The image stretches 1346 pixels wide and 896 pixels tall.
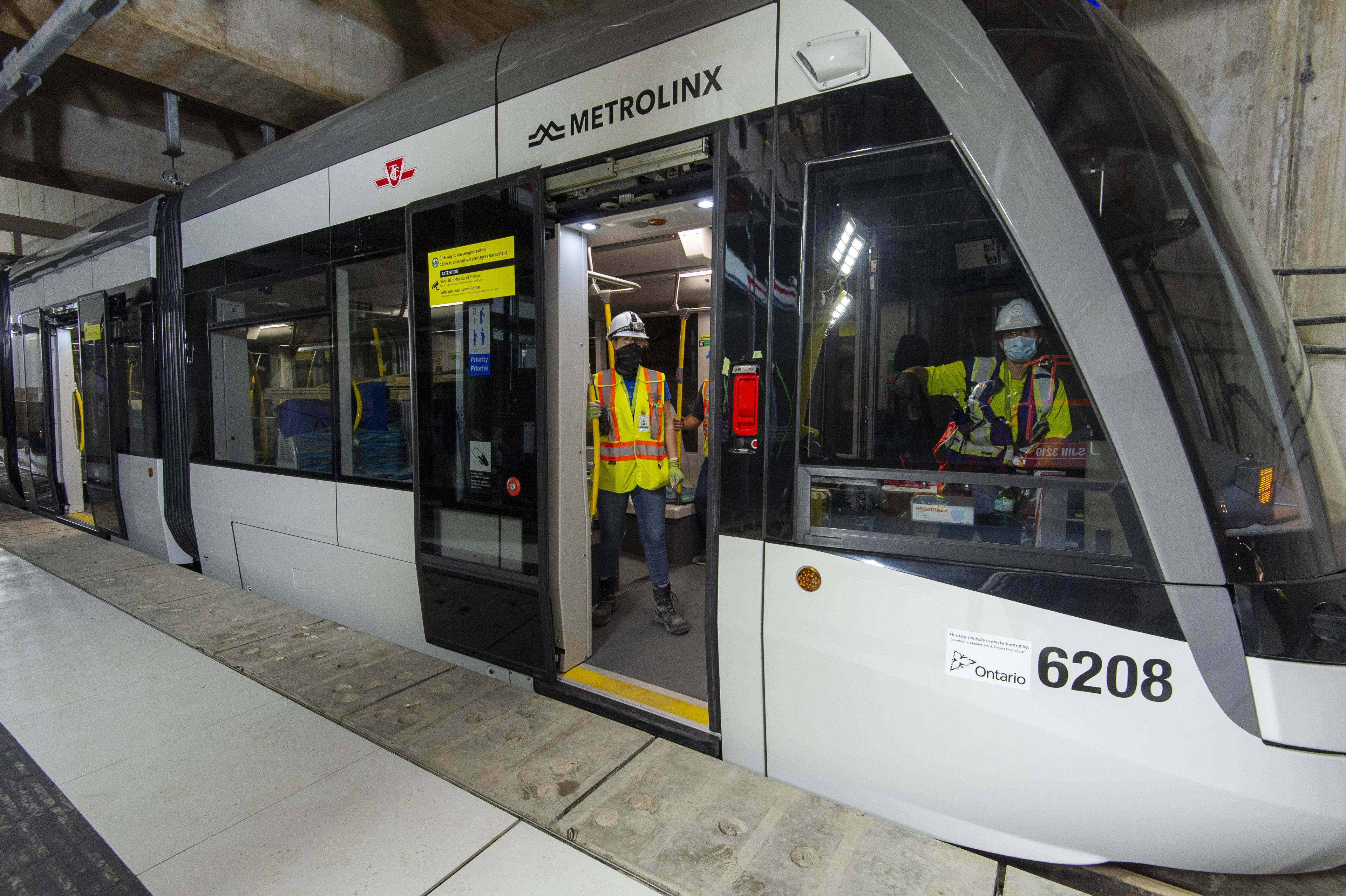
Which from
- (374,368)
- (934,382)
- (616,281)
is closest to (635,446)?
(374,368)

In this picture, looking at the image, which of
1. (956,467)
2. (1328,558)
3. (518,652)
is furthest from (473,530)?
(1328,558)

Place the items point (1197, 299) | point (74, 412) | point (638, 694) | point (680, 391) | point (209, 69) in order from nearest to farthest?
point (1197, 299), point (638, 694), point (209, 69), point (680, 391), point (74, 412)

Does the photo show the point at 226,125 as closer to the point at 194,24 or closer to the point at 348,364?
the point at 194,24

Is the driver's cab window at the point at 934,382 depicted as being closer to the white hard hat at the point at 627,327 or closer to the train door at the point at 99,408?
the white hard hat at the point at 627,327

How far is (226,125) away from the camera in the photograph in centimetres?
611

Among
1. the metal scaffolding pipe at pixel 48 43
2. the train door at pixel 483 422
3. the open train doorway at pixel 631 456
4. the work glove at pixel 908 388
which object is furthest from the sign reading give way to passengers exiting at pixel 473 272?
the metal scaffolding pipe at pixel 48 43

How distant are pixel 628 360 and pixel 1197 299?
7.61 feet

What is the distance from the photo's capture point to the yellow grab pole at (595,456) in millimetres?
3213

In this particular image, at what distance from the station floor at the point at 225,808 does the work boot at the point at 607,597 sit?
54.3 inches

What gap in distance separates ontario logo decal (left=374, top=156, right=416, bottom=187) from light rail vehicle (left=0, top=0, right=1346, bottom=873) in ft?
0.45

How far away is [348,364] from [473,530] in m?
1.19

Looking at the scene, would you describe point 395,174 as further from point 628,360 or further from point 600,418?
point 600,418

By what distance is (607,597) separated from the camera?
3445 millimetres

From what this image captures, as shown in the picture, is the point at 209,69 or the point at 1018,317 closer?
the point at 1018,317
